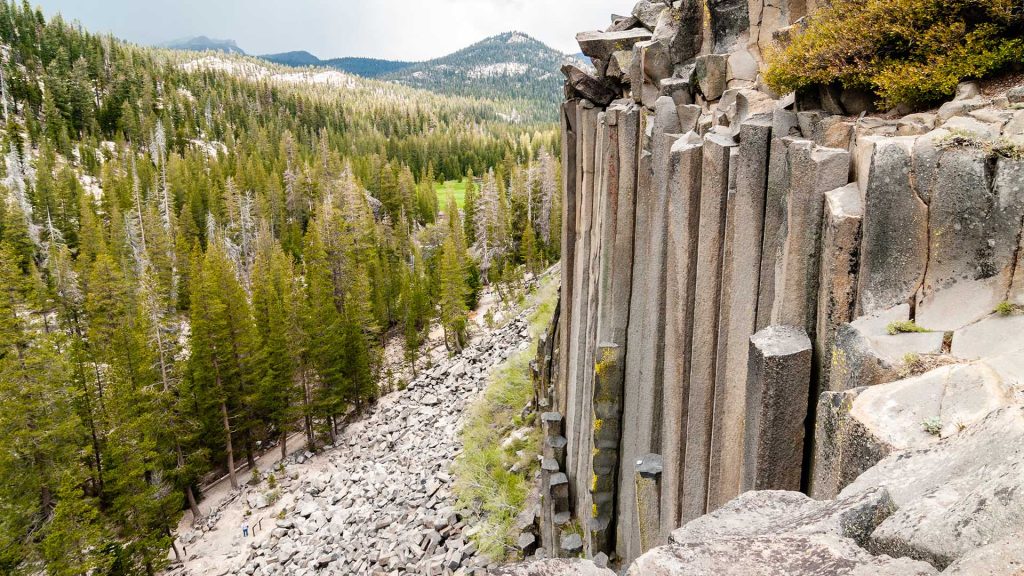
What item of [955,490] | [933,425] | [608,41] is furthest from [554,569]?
[608,41]

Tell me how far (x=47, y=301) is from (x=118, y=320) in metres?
12.6

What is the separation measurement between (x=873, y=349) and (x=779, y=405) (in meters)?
1.43

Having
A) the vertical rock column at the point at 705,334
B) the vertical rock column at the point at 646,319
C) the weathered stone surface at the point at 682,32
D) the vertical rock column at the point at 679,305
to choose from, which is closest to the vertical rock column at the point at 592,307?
the vertical rock column at the point at 646,319

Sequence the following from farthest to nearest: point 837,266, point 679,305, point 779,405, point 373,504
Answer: point 373,504, point 679,305, point 779,405, point 837,266

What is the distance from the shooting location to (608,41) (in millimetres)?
15789

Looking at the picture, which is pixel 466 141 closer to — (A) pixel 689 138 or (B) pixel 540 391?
(B) pixel 540 391

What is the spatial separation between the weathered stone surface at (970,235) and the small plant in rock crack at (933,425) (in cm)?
135

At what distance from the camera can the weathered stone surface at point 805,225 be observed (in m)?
6.86

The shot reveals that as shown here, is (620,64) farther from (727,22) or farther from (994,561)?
(994,561)

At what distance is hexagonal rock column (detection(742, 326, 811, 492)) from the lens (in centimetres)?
683

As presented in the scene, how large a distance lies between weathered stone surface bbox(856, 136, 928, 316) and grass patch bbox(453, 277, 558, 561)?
1471 cm

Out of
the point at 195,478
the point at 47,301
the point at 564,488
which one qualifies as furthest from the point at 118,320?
the point at 564,488

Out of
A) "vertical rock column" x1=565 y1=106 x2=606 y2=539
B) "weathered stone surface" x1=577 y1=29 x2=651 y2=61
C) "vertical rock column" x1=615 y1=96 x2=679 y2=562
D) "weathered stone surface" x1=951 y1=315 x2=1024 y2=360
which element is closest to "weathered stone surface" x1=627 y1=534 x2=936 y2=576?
"weathered stone surface" x1=951 y1=315 x2=1024 y2=360

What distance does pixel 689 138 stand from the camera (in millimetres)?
9953
